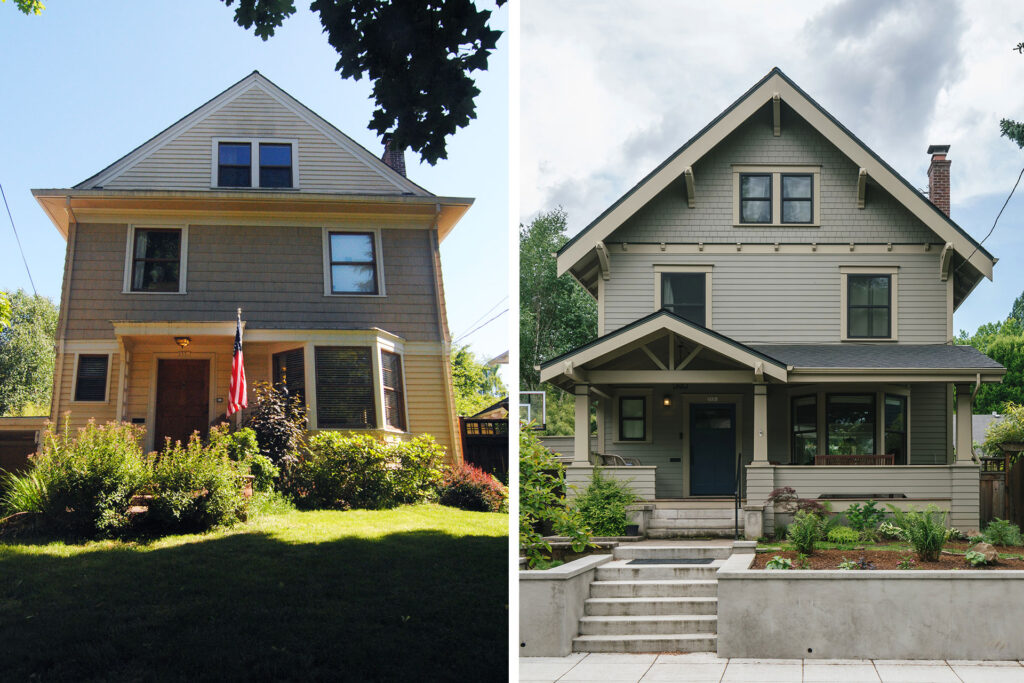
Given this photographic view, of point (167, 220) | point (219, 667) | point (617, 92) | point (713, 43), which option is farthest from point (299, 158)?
point (617, 92)

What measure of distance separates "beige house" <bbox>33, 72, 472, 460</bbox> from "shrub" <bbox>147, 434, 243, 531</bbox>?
154 millimetres

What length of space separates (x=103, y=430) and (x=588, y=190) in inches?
750

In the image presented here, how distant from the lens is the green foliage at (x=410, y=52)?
19.3 feet

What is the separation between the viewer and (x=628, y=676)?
6.08m

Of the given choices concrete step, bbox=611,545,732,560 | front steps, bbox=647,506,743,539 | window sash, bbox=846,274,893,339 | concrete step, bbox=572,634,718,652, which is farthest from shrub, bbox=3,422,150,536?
window sash, bbox=846,274,893,339

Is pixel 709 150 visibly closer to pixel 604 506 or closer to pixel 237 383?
pixel 604 506

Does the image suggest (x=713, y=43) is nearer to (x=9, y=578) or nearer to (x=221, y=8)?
(x=221, y=8)

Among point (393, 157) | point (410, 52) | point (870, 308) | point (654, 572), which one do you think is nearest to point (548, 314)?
point (870, 308)

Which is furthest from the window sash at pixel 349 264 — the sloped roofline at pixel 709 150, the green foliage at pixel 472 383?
the sloped roofline at pixel 709 150

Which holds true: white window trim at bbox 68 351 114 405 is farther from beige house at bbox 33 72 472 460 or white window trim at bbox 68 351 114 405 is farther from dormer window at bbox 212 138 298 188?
dormer window at bbox 212 138 298 188

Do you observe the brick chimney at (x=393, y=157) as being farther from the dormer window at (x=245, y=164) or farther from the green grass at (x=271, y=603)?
the green grass at (x=271, y=603)

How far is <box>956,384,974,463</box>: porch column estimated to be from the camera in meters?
10.9

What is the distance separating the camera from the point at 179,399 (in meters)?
5.20

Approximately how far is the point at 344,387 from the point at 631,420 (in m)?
7.76
